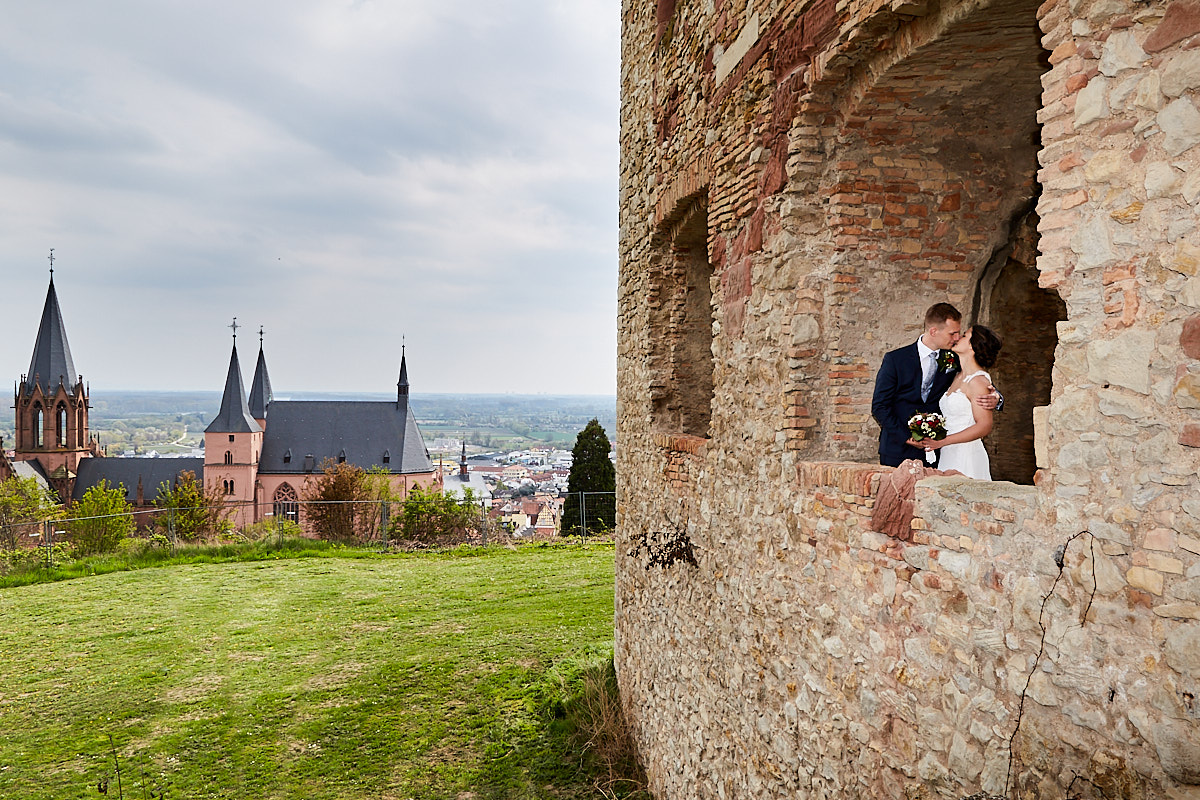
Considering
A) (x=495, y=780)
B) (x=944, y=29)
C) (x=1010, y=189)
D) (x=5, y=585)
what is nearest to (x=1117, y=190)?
(x=944, y=29)

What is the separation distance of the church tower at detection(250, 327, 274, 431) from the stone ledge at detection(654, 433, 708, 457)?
182ft

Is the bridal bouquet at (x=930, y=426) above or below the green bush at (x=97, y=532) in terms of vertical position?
above

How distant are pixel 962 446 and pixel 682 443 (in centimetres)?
268

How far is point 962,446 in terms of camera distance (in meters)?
3.83

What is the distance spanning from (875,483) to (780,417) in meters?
0.96

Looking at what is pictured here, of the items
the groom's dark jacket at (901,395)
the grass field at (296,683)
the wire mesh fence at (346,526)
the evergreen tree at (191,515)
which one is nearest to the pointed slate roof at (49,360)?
the evergreen tree at (191,515)

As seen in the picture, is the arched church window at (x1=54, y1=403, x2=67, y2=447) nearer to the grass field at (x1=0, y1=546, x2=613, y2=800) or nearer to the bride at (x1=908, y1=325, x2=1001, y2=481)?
the grass field at (x1=0, y1=546, x2=613, y2=800)

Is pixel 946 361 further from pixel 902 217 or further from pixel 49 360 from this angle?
pixel 49 360

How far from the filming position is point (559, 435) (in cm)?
13250

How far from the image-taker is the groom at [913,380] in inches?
156

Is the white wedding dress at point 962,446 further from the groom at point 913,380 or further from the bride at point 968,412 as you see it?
the groom at point 913,380

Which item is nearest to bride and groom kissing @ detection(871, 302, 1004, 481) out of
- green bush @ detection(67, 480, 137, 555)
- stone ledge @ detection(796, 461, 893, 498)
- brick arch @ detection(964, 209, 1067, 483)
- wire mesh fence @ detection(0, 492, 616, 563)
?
stone ledge @ detection(796, 461, 893, 498)

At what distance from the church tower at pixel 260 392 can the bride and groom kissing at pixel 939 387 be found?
58383 mm

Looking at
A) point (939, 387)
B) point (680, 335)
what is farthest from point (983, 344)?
point (680, 335)
